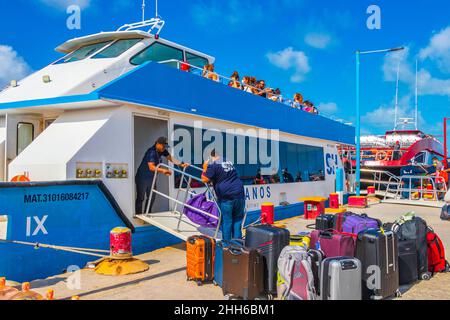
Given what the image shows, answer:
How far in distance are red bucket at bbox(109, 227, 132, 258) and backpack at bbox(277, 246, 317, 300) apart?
2.32m

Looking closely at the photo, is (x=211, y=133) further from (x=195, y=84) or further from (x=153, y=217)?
(x=153, y=217)

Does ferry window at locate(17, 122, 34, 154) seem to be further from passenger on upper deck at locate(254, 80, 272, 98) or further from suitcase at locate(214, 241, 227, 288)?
passenger on upper deck at locate(254, 80, 272, 98)

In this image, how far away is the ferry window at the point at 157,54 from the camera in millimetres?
7879

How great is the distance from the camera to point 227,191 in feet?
19.9

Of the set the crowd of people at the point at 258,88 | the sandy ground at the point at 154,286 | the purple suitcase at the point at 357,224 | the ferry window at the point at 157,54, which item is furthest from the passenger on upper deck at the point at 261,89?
the sandy ground at the point at 154,286

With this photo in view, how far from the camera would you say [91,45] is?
8633 mm

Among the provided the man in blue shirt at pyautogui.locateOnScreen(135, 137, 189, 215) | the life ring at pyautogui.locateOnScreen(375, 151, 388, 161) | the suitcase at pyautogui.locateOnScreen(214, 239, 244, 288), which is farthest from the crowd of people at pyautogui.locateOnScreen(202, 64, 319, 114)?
the life ring at pyautogui.locateOnScreen(375, 151, 388, 161)

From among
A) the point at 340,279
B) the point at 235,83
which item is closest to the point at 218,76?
the point at 235,83

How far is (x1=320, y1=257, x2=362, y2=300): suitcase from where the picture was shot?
4102 millimetres

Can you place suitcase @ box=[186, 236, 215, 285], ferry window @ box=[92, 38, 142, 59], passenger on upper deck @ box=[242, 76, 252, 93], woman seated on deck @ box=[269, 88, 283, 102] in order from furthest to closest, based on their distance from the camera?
woman seated on deck @ box=[269, 88, 283, 102] → passenger on upper deck @ box=[242, 76, 252, 93] → ferry window @ box=[92, 38, 142, 59] → suitcase @ box=[186, 236, 215, 285]

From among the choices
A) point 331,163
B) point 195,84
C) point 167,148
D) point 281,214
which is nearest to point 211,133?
point 195,84

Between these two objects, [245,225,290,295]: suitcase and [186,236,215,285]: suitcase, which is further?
[186,236,215,285]: suitcase
